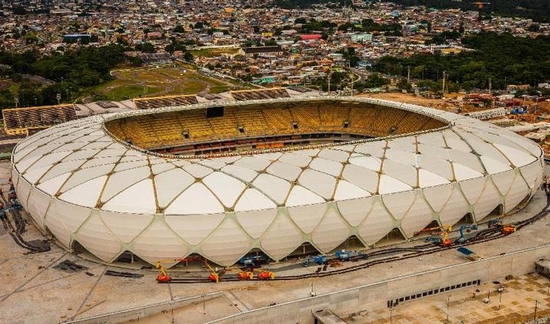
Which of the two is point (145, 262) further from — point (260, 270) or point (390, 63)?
point (390, 63)

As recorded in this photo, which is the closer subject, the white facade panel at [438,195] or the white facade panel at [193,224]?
the white facade panel at [193,224]

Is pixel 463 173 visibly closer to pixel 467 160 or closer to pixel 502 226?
pixel 467 160

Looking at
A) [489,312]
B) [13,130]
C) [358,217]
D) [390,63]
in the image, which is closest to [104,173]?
[358,217]

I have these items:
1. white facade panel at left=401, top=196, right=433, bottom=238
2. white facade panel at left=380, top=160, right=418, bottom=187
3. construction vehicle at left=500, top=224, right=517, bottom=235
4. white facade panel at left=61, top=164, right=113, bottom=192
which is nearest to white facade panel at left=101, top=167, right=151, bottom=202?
white facade panel at left=61, top=164, right=113, bottom=192

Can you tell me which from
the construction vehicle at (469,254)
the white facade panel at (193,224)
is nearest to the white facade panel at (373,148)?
the construction vehicle at (469,254)

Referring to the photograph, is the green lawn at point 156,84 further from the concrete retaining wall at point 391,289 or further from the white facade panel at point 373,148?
the concrete retaining wall at point 391,289

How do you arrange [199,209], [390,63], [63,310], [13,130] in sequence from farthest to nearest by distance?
1. [390,63]
2. [13,130]
3. [199,209]
4. [63,310]
